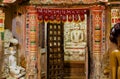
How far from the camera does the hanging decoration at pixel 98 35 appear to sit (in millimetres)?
7719

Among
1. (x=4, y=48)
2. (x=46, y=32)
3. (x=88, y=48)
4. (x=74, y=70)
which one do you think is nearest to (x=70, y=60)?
(x=74, y=70)

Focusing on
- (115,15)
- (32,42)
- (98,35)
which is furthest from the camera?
(32,42)

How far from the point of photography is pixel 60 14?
7.81 meters

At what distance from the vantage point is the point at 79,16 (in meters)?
7.86

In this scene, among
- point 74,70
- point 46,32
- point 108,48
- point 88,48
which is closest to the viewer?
point 108,48

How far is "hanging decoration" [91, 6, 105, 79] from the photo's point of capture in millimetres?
7719

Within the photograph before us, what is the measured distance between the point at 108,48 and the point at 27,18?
212cm

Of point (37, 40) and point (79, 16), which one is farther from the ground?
point (79, 16)

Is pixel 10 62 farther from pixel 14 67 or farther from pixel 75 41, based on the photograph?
pixel 75 41

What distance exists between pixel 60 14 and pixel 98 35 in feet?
3.46

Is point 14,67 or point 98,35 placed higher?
point 98,35

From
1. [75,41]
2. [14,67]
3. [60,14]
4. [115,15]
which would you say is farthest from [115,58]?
[75,41]

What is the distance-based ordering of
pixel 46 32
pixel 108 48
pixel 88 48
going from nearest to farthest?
pixel 108 48 < pixel 88 48 < pixel 46 32

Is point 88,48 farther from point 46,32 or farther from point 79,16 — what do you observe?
point 46,32
